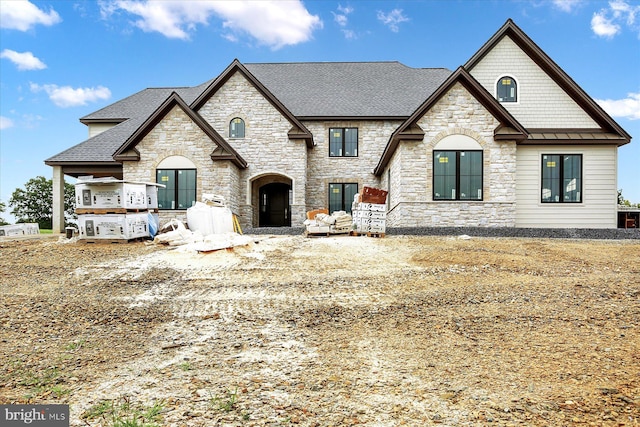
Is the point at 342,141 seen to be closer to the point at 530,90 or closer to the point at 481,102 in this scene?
the point at 481,102

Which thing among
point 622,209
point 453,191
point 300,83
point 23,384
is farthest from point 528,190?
point 23,384

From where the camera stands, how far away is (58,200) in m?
20.9

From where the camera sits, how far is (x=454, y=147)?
1636 cm

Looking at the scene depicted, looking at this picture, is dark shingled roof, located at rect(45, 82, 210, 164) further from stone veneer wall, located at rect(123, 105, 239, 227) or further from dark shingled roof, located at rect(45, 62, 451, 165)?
stone veneer wall, located at rect(123, 105, 239, 227)

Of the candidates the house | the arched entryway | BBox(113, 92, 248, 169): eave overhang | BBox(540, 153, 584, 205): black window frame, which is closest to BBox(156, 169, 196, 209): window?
the house

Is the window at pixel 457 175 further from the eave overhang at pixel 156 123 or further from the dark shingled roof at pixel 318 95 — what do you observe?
the eave overhang at pixel 156 123

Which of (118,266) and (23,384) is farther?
(118,266)

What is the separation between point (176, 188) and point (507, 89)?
1558 cm

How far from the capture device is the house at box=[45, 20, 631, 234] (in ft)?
53.5

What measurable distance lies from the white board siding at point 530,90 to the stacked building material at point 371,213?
835 centimetres

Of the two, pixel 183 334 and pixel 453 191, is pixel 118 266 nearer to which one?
pixel 183 334

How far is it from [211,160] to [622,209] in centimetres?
2438

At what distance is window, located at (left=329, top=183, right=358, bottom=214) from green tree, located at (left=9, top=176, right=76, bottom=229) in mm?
27635

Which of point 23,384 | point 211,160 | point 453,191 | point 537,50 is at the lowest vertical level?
point 23,384
